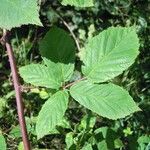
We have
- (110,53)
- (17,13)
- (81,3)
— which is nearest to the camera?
(17,13)

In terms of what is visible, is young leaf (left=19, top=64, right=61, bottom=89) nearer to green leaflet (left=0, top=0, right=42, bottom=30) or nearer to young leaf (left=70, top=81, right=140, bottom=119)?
young leaf (left=70, top=81, right=140, bottom=119)

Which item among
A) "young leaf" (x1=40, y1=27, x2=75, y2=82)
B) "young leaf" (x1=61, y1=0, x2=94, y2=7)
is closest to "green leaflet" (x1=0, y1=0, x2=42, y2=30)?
"young leaf" (x1=61, y1=0, x2=94, y2=7)

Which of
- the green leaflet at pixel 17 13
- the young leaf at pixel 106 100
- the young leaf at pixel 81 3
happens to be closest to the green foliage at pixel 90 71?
the young leaf at pixel 106 100

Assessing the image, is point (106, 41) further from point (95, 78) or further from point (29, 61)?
point (29, 61)

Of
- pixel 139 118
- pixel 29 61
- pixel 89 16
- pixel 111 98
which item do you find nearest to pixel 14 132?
pixel 111 98

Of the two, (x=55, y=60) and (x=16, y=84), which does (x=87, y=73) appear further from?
(x=16, y=84)

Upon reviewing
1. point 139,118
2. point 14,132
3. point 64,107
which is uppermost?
point 64,107

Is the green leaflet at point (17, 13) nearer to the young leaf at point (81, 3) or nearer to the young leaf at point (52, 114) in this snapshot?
the young leaf at point (81, 3)

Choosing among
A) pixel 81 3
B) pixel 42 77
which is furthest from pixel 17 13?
pixel 42 77
